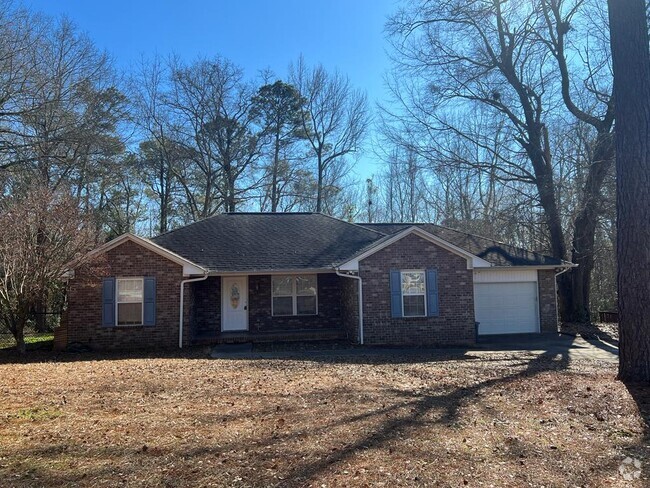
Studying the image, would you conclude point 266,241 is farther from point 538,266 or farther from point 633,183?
point 633,183

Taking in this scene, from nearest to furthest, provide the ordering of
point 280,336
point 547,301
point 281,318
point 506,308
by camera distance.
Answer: point 280,336, point 281,318, point 506,308, point 547,301

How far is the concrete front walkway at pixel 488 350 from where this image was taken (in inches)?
493

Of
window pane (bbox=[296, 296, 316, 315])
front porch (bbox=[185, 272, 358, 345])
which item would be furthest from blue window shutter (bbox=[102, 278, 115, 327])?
window pane (bbox=[296, 296, 316, 315])

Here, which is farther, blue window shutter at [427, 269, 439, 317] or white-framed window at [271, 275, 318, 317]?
white-framed window at [271, 275, 318, 317]

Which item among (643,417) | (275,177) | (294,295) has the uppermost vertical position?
(275,177)

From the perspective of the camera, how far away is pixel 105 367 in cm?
1019

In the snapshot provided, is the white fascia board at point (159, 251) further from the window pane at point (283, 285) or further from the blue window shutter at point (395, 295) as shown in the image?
the blue window shutter at point (395, 295)

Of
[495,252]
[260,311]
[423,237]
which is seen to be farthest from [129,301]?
[495,252]

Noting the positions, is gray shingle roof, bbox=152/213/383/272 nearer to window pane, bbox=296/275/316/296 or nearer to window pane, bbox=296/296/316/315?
window pane, bbox=296/275/316/296

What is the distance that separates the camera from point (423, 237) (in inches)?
583

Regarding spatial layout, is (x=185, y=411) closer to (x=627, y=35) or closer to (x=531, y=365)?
(x=531, y=365)

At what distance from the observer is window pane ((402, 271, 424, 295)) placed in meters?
14.7

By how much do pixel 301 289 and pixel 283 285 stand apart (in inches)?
24.8

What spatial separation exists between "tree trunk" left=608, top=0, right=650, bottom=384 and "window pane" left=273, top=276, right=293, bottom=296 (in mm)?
10434
